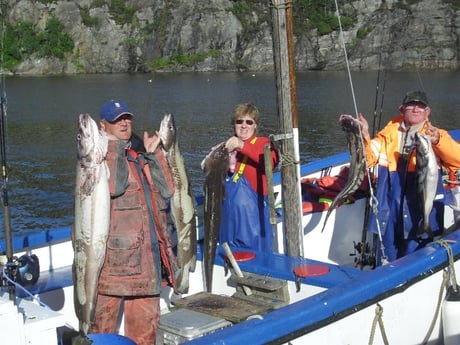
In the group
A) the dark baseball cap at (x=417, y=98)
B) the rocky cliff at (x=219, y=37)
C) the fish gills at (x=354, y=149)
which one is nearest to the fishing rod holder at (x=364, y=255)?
the fish gills at (x=354, y=149)

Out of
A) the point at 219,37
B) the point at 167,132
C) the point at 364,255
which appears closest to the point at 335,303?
the point at 167,132

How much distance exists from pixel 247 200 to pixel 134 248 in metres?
1.58

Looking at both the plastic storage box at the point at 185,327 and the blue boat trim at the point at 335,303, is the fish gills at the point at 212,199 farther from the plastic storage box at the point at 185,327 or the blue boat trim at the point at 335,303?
the blue boat trim at the point at 335,303

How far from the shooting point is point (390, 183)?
19.6 ft

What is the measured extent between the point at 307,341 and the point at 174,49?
79.9 m

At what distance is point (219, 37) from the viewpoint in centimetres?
8400

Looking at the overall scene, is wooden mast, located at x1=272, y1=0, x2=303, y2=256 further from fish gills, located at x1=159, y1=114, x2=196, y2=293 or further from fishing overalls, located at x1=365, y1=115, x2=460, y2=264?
fish gills, located at x1=159, y1=114, x2=196, y2=293

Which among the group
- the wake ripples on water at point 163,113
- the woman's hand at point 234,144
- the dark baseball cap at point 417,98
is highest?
the dark baseball cap at point 417,98

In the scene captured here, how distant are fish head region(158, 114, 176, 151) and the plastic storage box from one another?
1100 millimetres

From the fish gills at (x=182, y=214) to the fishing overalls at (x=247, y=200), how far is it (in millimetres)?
845

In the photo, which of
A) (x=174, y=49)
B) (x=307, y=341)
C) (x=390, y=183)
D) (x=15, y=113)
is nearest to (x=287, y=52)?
(x=390, y=183)

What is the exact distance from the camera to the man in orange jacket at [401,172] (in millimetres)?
5699

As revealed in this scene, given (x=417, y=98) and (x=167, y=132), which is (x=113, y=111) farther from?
(x=417, y=98)

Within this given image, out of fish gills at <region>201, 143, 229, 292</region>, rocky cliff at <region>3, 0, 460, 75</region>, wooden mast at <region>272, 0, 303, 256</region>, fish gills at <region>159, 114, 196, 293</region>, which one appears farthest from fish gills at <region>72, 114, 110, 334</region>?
rocky cliff at <region>3, 0, 460, 75</region>
